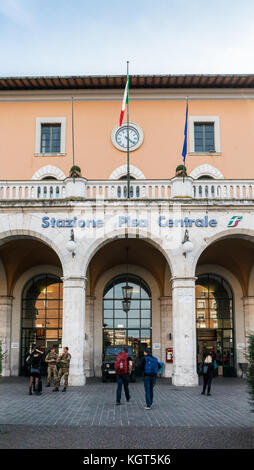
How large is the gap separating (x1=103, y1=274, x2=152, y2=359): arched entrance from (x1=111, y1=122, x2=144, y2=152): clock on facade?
20.5 ft

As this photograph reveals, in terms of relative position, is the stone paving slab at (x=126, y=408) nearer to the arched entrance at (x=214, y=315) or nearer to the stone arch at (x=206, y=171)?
the arched entrance at (x=214, y=315)

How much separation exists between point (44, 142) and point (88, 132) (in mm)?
2193

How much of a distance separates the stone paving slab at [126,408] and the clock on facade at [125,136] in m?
11.1

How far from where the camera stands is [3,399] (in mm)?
13852

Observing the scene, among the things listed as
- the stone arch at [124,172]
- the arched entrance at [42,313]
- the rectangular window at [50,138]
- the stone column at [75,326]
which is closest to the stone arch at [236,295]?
the stone arch at [124,172]

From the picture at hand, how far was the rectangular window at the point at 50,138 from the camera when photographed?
906 inches

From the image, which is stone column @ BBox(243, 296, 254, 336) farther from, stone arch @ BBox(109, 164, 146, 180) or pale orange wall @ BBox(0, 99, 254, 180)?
stone arch @ BBox(109, 164, 146, 180)

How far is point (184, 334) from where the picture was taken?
1720cm

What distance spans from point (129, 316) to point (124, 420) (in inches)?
504

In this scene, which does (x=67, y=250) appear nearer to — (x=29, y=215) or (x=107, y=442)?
(x=29, y=215)

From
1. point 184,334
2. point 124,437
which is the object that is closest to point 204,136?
point 184,334

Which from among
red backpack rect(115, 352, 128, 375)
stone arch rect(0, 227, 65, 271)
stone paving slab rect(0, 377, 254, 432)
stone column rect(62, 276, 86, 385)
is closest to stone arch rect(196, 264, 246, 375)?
stone paving slab rect(0, 377, 254, 432)

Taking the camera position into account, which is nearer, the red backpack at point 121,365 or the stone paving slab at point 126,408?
the stone paving slab at point 126,408

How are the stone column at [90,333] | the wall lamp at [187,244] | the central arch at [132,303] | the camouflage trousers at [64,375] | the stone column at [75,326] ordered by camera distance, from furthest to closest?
the central arch at [132,303], the stone column at [90,333], the wall lamp at [187,244], the stone column at [75,326], the camouflage trousers at [64,375]
